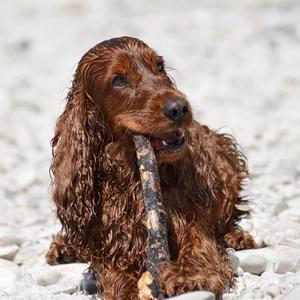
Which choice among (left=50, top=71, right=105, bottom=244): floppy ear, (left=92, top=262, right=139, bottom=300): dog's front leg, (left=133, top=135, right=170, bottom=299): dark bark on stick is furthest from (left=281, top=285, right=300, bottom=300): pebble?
(left=50, top=71, right=105, bottom=244): floppy ear

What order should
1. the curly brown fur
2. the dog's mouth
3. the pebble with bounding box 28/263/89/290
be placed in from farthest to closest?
the pebble with bounding box 28/263/89/290
the curly brown fur
the dog's mouth

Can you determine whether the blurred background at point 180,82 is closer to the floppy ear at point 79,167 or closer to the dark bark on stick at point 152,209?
the floppy ear at point 79,167

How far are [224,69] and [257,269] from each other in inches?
390

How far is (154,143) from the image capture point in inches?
193

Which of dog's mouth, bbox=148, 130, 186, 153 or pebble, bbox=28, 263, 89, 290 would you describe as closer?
dog's mouth, bbox=148, 130, 186, 153

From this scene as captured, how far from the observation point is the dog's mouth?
487cm

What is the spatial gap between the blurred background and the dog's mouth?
3.46 feet

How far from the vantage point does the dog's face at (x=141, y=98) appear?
15.5ft

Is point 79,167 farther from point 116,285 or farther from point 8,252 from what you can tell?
point 8,252

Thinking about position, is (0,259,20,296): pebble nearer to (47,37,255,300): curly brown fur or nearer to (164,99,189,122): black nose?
(47,37,255,300): curly brown fur

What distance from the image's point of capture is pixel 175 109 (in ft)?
15.4

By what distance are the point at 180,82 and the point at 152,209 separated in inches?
382

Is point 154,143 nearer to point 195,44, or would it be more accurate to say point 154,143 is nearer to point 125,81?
point 125,81

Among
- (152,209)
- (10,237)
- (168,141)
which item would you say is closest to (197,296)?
(152,209)
